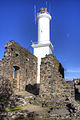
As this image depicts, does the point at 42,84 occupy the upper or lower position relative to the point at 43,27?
lower

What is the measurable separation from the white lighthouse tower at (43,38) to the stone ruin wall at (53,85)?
32.1 feet

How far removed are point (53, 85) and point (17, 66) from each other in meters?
5.36

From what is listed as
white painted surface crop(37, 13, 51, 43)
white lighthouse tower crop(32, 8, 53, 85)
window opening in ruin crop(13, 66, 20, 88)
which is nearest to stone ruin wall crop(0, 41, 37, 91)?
window opening in ruin crop(13, 66, 20, 88)

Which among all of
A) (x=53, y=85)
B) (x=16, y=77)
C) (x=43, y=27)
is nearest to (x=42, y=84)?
(x=53, y=85)

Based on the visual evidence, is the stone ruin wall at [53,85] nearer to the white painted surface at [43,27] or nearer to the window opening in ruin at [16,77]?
the window opening in ruin at [16,77]

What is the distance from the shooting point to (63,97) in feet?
38.5

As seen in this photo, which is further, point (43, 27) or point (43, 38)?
point (43, 27)

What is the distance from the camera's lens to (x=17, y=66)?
1538 cm

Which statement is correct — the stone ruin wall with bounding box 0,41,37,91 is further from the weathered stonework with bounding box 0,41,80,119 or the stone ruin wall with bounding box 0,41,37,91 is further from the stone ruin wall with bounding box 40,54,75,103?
the stone ruin wall with bounding box 40,54,75,103

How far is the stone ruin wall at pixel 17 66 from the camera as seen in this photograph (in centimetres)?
1402

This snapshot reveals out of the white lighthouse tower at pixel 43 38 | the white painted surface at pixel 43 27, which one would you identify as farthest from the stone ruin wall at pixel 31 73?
the white painted surface at pixel 43 27

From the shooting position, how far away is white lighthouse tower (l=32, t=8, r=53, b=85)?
2328 centimetres

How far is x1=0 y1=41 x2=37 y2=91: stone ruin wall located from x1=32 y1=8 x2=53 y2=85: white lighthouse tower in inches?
178

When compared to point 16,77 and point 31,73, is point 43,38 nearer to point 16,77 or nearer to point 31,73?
point 31,73
